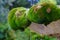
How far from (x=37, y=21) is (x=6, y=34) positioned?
135 centimetres

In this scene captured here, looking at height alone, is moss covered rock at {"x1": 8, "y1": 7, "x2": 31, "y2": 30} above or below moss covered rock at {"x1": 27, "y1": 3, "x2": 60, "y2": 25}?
below

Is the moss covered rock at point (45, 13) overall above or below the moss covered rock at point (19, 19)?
above

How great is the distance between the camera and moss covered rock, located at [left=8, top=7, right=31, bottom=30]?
1647mm

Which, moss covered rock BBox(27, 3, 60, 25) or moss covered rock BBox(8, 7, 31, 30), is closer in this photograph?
moss covered rock BBox(27, 3, 60, 25)

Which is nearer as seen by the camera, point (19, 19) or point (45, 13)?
point (45, 13)

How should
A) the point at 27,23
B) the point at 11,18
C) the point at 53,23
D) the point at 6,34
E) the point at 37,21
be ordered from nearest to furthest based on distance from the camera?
the point at 53,23 → the point at 37,21 → the point at 27,23 → the point at 11,18 → the point at 6,34

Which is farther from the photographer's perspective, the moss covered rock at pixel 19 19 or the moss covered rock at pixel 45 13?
the moss covered rock at pixel 19 19

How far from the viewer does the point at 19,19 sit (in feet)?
5.49

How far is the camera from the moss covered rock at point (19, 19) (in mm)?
1647

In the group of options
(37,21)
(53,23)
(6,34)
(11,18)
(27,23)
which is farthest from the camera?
(6,34)

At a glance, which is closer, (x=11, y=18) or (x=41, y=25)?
(x=41, y=25)

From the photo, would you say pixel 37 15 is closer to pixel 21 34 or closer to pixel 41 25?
pixel 41 25

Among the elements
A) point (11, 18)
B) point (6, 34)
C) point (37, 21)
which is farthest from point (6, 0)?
point (37, 21)

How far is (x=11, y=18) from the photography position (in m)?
1.75
